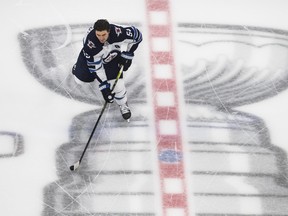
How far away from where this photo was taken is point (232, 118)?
10.7 ft

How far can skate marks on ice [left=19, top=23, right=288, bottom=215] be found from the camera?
9.57ft

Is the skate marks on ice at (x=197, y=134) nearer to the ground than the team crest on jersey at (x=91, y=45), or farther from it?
nearer to the ground

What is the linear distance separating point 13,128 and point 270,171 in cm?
144

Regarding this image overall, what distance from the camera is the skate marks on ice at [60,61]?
334 centimetres

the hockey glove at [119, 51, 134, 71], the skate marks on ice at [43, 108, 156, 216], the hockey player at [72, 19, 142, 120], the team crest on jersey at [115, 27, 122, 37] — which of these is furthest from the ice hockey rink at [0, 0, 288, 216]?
the team crest on jersey at [115, 27, 122, 37]

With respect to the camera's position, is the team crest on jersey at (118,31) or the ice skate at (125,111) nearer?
the team crest on jersey at (118,31)

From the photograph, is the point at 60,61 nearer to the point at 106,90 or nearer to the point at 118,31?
the point at 106,90

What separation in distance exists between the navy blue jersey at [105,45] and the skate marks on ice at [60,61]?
0.36 metres

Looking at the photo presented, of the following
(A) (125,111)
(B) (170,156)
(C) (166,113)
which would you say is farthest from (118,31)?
(B) (170,156)

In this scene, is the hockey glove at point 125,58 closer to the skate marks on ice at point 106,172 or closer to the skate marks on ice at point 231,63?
the skate marks on ice at point 106,172

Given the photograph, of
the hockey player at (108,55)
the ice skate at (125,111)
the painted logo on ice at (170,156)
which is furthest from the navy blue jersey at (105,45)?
the painted logo on ice at (170,156)

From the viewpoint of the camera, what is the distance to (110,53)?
2.96 meters

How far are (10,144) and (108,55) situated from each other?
735mm

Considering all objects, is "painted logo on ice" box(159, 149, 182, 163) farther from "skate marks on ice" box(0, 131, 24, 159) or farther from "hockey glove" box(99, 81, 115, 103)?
"skate marks on ice" box(0, 131, 24, 159)
